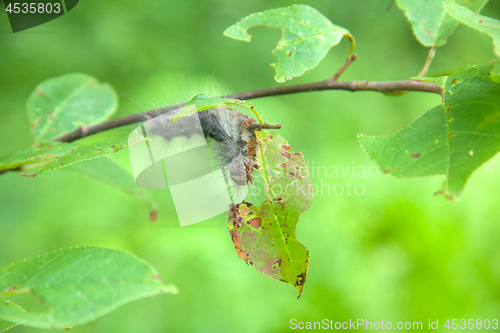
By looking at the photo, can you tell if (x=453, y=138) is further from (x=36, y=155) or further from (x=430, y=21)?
(x=36, y=155)

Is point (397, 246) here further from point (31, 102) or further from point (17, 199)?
point (17, 199)

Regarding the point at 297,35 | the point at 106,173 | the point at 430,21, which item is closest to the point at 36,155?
the point at 106,173

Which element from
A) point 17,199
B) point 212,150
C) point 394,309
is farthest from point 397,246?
point 17,199

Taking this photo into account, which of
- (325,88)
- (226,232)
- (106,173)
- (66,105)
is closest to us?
(325,88)

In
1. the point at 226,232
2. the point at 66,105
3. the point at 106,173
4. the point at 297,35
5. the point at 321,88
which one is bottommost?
the point at 226,232

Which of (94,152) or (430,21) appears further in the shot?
(430,21)

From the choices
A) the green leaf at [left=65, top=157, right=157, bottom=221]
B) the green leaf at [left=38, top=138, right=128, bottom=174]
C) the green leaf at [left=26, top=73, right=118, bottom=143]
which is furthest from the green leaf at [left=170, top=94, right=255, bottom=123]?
the green leaf at [left=26, top=73, right=118, bottom=143]

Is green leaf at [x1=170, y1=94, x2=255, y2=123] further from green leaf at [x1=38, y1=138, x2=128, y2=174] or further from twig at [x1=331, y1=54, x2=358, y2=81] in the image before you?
twig at [x1=331, y1=54, x2=358, y2=81]
